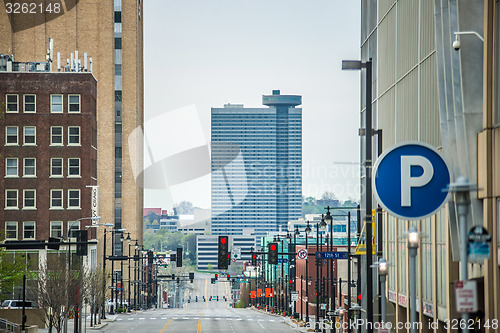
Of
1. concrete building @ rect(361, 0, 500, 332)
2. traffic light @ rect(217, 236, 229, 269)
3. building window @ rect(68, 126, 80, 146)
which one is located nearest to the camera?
concrete building @ rect(361, 0, 500, 332)

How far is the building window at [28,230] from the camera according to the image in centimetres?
9100

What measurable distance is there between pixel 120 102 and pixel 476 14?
4299 inches

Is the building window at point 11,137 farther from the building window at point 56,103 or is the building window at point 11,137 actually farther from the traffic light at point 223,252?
the traffic light at point 223,252

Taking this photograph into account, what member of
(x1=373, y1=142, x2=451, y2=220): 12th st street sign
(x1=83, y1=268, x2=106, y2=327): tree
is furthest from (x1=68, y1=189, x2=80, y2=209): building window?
(x1=373, y1=142, x2=451, y2=220): 12th st street sign

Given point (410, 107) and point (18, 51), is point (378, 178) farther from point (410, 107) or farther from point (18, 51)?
point (18, 51)

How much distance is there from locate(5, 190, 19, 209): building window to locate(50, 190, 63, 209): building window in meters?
3.86

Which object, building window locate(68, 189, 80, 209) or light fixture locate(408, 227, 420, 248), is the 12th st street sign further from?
building window locate(68, 189, 80, 209)

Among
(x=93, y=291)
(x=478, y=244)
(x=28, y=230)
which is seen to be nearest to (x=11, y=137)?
(x=28, y=230)

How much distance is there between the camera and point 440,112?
31031 mm

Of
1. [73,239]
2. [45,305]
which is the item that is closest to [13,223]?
[73,239]

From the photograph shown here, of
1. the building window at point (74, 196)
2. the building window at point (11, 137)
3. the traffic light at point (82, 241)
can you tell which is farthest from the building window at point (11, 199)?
the traffic light at point (82, 241)

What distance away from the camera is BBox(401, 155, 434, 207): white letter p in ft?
46.6

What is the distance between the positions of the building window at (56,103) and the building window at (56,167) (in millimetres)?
5620

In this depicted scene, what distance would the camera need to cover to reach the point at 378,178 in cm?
1461
